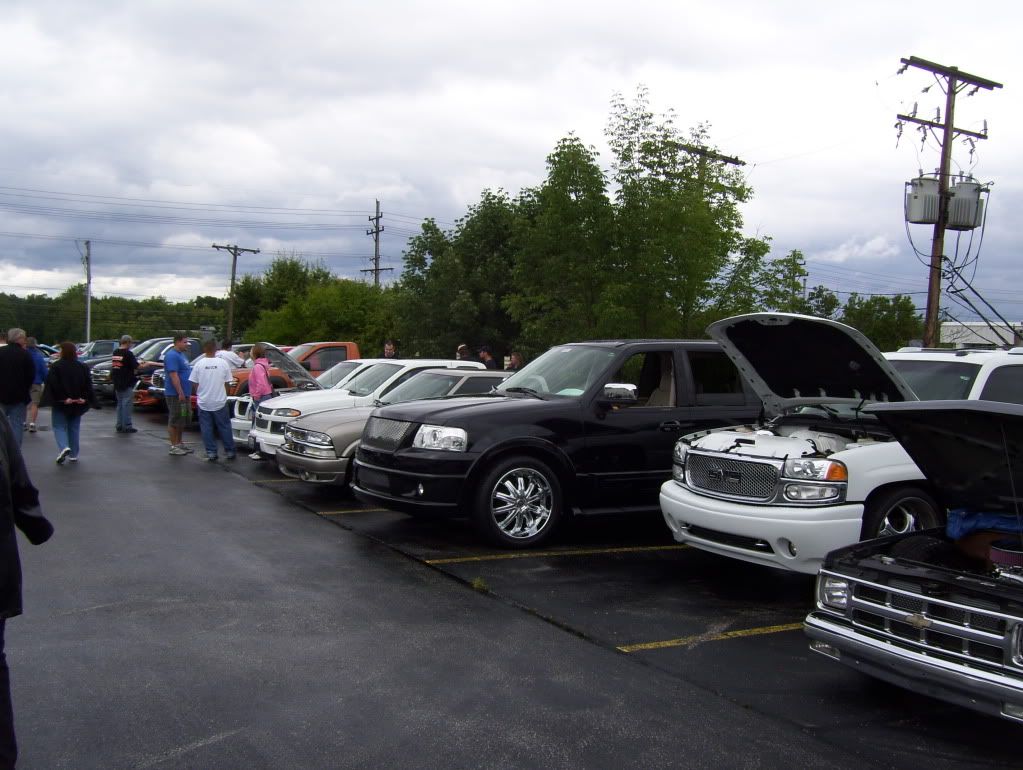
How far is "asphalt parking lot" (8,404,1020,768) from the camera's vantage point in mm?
4020

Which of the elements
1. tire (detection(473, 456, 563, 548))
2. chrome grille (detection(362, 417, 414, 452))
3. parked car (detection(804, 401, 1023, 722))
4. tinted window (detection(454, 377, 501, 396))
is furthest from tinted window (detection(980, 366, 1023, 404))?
tinted window (detection(454, 377, 501, 396))

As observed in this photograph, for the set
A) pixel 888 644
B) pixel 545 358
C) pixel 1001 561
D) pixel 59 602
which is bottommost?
pixel 59 602

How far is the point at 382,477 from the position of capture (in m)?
8.30

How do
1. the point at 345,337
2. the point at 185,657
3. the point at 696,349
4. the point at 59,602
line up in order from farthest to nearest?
the point at 345,337 → the point at 696,349 → the point at 59,602 → the point at 185,657

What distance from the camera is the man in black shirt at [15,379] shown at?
475 inches

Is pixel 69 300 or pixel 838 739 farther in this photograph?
pixel 69 300

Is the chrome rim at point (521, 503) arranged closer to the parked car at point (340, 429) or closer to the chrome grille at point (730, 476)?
the chrome grille at point (730, 476)

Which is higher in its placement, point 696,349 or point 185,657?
point 696,349

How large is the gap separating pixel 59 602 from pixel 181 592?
0.77 m

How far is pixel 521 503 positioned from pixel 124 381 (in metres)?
11.7

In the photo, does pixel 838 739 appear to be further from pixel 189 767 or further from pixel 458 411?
pixel 458 411

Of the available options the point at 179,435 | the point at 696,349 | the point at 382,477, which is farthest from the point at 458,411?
the point at 179,435

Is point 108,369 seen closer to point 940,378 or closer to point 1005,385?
point 940,378

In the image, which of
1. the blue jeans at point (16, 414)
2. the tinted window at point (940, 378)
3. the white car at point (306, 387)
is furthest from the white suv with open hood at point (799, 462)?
the blue jeans at point (16, 414)
